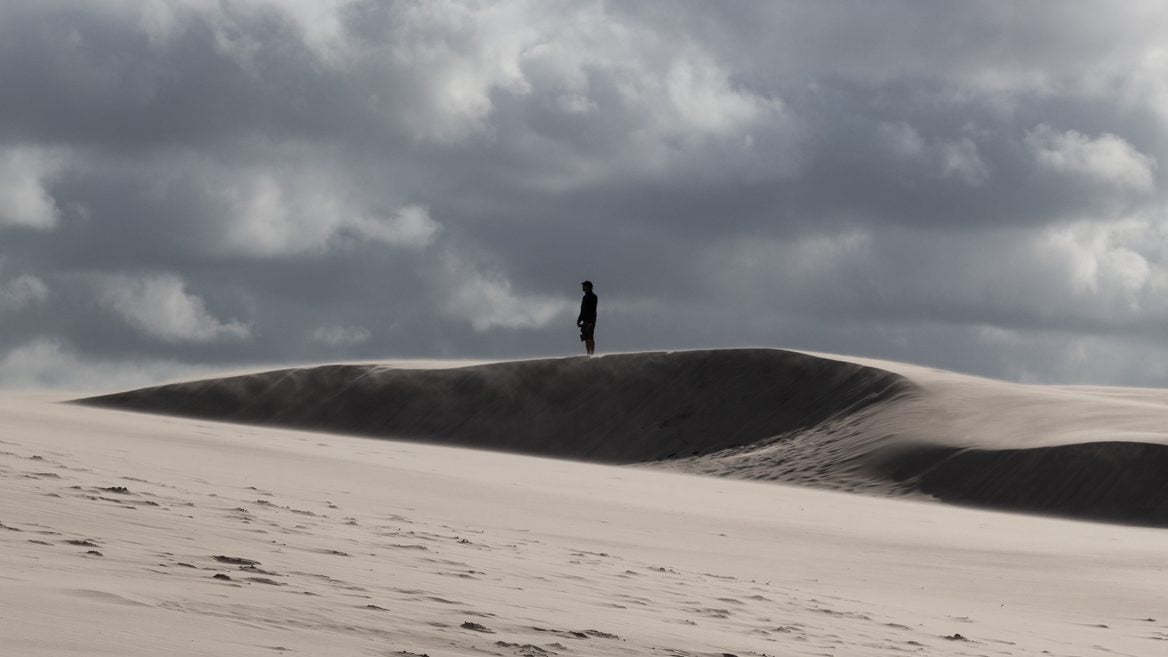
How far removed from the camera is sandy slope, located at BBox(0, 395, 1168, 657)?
5086 millimetres

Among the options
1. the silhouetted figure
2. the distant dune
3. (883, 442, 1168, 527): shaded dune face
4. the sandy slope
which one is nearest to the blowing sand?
the sandy slope

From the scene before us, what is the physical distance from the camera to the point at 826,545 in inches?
437

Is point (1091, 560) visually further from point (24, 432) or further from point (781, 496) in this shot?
point (24, 432)

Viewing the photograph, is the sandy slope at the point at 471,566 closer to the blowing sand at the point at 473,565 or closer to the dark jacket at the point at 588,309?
the blowing sand at the point at 473,565

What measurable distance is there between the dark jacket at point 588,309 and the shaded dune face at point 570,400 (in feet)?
7.81

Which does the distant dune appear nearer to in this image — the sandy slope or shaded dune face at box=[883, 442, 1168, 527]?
shaded dune face at box=[883, 442, 1168, 527]

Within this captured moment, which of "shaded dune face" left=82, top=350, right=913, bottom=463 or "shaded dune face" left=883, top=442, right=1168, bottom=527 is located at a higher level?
"shaded dune face" left=82, top=350, right=913, bottom=463

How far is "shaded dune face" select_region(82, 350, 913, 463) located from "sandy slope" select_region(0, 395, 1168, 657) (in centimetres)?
998

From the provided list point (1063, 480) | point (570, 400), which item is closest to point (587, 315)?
point (570, 400)

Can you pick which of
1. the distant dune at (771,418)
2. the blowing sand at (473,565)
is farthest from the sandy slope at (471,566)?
the distant dune at (771,418)

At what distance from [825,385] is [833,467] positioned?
4752 mm

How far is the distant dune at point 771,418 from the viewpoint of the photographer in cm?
1842

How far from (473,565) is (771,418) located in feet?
58.0

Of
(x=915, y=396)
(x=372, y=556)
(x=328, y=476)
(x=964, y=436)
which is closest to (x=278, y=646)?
(x=372, y=556)
